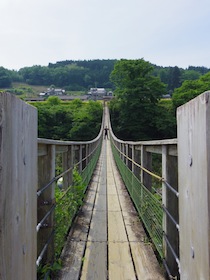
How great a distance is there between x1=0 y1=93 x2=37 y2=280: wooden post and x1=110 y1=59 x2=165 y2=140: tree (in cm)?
3264

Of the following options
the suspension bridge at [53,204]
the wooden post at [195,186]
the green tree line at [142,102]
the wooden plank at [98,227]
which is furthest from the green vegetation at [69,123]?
the wooden post at [195,186]

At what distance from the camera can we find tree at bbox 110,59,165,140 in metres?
33.6

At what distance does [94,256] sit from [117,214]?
130 centimetres

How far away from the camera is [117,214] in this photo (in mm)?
3562

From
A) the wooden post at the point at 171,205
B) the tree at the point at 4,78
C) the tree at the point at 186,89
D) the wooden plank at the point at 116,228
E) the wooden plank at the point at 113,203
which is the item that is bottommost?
the wooden plank at the point at 116,228

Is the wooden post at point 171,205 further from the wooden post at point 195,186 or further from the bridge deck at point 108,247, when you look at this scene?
the wooden post at point 195,186

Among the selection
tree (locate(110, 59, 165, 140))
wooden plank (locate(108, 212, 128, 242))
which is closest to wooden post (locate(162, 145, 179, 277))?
wooden plank (locate(108, 212, 128, 242))

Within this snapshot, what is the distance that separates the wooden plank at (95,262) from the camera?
196cm

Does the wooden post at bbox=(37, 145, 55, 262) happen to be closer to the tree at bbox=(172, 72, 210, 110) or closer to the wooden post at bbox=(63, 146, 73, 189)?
the wooden post at bbox=(63, 146, 73, 189)

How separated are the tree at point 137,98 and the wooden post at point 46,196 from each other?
1253 inches

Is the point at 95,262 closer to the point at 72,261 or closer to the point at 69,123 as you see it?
the point at 72,261

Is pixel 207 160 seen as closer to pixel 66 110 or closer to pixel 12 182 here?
pixel 12 182

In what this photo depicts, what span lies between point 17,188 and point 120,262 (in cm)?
158

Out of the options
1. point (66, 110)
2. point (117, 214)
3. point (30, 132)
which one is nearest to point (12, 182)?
point (30, 132)
